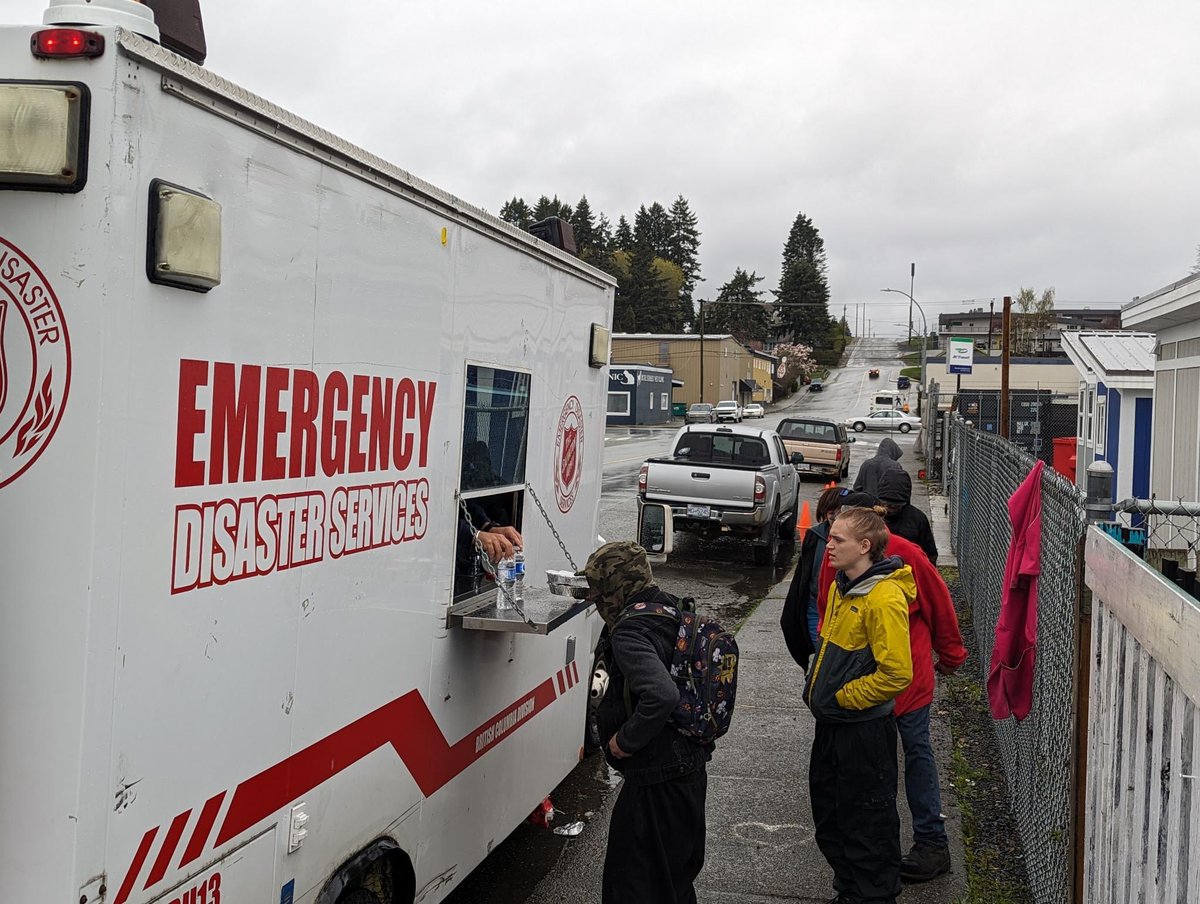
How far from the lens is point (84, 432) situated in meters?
2.21

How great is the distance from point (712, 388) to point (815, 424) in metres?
49.1

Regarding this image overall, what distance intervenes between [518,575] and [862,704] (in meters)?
1.46

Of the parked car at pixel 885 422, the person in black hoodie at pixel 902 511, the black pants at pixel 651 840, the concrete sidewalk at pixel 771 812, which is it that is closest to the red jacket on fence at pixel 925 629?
the concrete sidewalk at pixel 771 812

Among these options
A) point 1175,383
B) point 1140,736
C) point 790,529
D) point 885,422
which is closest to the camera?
point 1140,736

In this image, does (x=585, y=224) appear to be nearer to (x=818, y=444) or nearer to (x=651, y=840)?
(x=818, y=444)

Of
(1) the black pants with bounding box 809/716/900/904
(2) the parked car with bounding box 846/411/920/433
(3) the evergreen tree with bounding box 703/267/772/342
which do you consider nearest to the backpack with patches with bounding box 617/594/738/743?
(1) the black pants with bounding box 809/716/900/904

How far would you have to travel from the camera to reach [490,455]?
4.34m

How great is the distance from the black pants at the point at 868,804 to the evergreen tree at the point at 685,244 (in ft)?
408

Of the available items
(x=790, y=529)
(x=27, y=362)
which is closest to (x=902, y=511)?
(x=27, y=362)

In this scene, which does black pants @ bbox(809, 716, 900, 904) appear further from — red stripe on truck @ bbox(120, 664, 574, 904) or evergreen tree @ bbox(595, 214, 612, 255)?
evergreen tree @ bbox(595, 214, 612, 255)

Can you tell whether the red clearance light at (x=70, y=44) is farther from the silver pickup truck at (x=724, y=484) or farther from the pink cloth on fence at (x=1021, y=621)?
the silver pickup truck at (x=724, y=484)

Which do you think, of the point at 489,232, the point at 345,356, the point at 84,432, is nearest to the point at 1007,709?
the point at 489,232

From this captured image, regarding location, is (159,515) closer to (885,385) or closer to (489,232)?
(489,232)

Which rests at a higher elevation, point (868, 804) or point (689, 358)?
point (689, 358)
